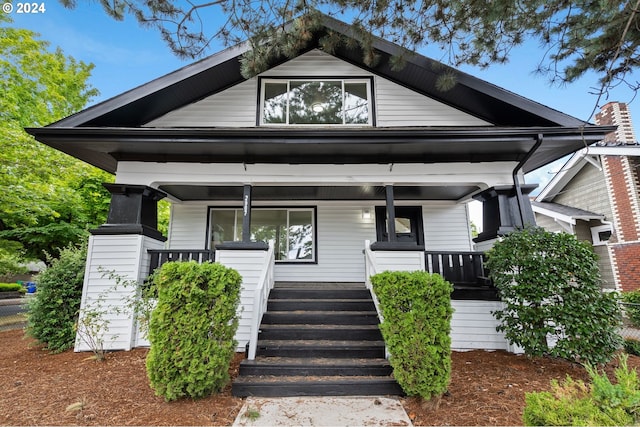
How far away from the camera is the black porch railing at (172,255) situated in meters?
5.43

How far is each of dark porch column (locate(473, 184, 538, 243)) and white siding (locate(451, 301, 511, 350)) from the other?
1328mm

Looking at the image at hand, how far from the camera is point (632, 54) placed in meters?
→ 3.76

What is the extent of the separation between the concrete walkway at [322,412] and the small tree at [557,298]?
2.43 meters

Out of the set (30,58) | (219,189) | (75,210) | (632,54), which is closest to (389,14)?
(632,54)

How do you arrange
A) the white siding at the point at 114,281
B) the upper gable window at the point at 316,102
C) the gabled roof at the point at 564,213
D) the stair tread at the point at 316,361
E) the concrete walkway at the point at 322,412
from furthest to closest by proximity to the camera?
the gabled roof at the point at 564,213, the upper gable window at the point at 316,102, the white siding at the point at 114,281, the stair tread at the point at 316,361, the concrete walkway at the point at 322,412

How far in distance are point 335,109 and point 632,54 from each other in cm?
464

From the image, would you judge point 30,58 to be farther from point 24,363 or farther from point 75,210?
point 24,363

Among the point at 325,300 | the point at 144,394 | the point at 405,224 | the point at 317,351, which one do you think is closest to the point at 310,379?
the point at 317,351

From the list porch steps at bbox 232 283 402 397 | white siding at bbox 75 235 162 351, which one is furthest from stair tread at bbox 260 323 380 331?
white siding at bbox 75 235 162 351

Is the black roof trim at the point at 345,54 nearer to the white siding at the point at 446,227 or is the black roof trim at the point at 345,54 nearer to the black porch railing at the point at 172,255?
the white siding at the point at 446,227

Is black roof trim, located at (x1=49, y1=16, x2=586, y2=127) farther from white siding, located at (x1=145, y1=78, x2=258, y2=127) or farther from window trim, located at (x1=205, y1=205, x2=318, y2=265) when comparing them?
window trim, located at (x1=205, y1=205, x2=318, y2=265)

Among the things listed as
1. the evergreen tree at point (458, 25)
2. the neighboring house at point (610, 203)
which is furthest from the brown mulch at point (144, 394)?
the neighboring house at point (610, 203)

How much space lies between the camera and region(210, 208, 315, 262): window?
768cm

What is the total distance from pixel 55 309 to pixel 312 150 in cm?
522
